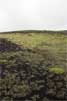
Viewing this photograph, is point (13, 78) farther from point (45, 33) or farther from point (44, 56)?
point (45, 33)

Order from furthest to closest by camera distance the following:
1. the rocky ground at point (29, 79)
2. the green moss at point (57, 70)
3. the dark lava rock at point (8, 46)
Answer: the dark lava rock at point (8, 46)
the green moss at point (57, 70)
the rocky ground at point (29, 79)

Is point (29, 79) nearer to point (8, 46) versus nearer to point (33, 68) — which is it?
point (33, 68)

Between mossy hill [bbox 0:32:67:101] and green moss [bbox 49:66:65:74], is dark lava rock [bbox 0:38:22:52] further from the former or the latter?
green moss [bbox 49:66:65:74]

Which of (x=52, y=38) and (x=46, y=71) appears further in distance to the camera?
(x=52, y=38)

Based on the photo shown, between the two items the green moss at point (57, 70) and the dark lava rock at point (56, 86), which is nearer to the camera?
the dark lava rock at point (56, 86)

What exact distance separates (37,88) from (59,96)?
0.65 meters

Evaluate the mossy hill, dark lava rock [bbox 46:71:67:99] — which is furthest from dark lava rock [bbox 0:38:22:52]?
dark lava rock [bbox 46:71:67:99]

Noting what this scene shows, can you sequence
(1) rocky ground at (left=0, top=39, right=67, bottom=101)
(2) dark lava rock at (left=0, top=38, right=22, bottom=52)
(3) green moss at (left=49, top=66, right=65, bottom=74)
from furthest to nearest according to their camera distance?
(2) dark lava rock at (left=0, top=38, right=22, bottom=52)
(3) green moss at (left=49, top=66, right=65, bottom=74)
(1) rocky ground at (left=0, top=39, right=67, bottom=101)

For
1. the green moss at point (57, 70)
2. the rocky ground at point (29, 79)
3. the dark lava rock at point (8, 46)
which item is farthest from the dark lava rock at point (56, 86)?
the dark lava rock at point (8, 46)

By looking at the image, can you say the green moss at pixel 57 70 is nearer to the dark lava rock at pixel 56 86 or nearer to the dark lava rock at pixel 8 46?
the dark lava rock at pixel 56 86

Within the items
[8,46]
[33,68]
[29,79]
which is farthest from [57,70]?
[8,46]

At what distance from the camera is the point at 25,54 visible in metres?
11.1

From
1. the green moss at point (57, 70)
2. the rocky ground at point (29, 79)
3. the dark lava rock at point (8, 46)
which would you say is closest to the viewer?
the rocky ground at point (29, 79)

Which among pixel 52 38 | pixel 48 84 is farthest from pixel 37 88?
pixel 52 38
